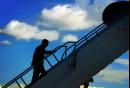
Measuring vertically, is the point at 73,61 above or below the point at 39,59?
below

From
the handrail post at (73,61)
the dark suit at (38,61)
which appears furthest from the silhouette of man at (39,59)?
the handrail post at (73,61)

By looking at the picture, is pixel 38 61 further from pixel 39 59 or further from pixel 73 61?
pixel 73 61

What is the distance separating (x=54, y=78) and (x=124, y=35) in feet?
11.9

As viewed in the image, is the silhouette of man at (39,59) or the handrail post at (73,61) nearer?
the handrail post at (73,61)

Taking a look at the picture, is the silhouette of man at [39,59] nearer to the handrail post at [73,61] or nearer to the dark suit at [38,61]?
the dark suit at [38,61]

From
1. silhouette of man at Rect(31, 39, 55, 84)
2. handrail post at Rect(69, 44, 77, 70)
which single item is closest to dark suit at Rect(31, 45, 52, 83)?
silhouette of man at Rect(31, 39, 55, 84)

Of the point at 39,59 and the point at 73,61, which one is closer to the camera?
the point at 73,61

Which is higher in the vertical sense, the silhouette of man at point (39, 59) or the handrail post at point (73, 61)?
the silhouette of man at point (39, 59)

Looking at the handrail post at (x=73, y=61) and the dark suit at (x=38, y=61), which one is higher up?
the dark suit at (x=38, y=61)

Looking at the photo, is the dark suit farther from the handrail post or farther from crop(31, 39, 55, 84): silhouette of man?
the handrail post

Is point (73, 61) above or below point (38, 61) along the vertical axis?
below

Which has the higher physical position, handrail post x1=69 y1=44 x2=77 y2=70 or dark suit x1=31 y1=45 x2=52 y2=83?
dark suit x1=31 y1=45 x2=52 y2=83

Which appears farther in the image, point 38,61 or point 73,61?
point 38,61

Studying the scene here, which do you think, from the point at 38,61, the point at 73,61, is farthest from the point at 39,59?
the point at 73,61
